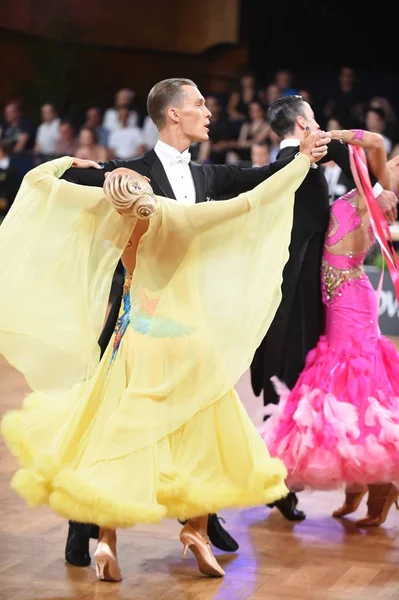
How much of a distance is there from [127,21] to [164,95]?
10097 mm

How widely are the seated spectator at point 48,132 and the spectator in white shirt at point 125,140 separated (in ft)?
2.90

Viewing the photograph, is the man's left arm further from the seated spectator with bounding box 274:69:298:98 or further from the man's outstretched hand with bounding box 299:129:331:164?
the seated spectator with bounding box 274:69:298:98

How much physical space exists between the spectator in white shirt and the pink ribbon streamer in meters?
7.54

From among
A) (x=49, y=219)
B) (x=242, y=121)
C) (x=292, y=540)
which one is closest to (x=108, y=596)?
(x=292, y=540)

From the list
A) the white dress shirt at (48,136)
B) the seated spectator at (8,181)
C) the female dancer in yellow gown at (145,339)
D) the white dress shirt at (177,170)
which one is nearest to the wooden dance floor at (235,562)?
the female dancer in yellow gown at (145,339)

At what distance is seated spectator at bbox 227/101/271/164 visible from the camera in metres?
10.2

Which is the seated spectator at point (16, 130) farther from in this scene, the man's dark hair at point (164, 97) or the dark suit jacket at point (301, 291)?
the man's dark hair at point (164, 97)

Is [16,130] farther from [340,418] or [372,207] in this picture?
[340,418]

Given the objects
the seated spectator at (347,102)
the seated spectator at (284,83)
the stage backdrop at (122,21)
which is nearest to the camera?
the seated spectator at (347,102)

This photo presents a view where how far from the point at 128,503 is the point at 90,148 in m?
8.37

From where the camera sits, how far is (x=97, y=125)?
11727mm

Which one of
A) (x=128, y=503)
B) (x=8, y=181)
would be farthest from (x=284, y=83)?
(x=128, y=503)

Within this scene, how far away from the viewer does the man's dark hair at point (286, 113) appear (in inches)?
156

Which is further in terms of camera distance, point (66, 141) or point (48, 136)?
point (48, 136)
